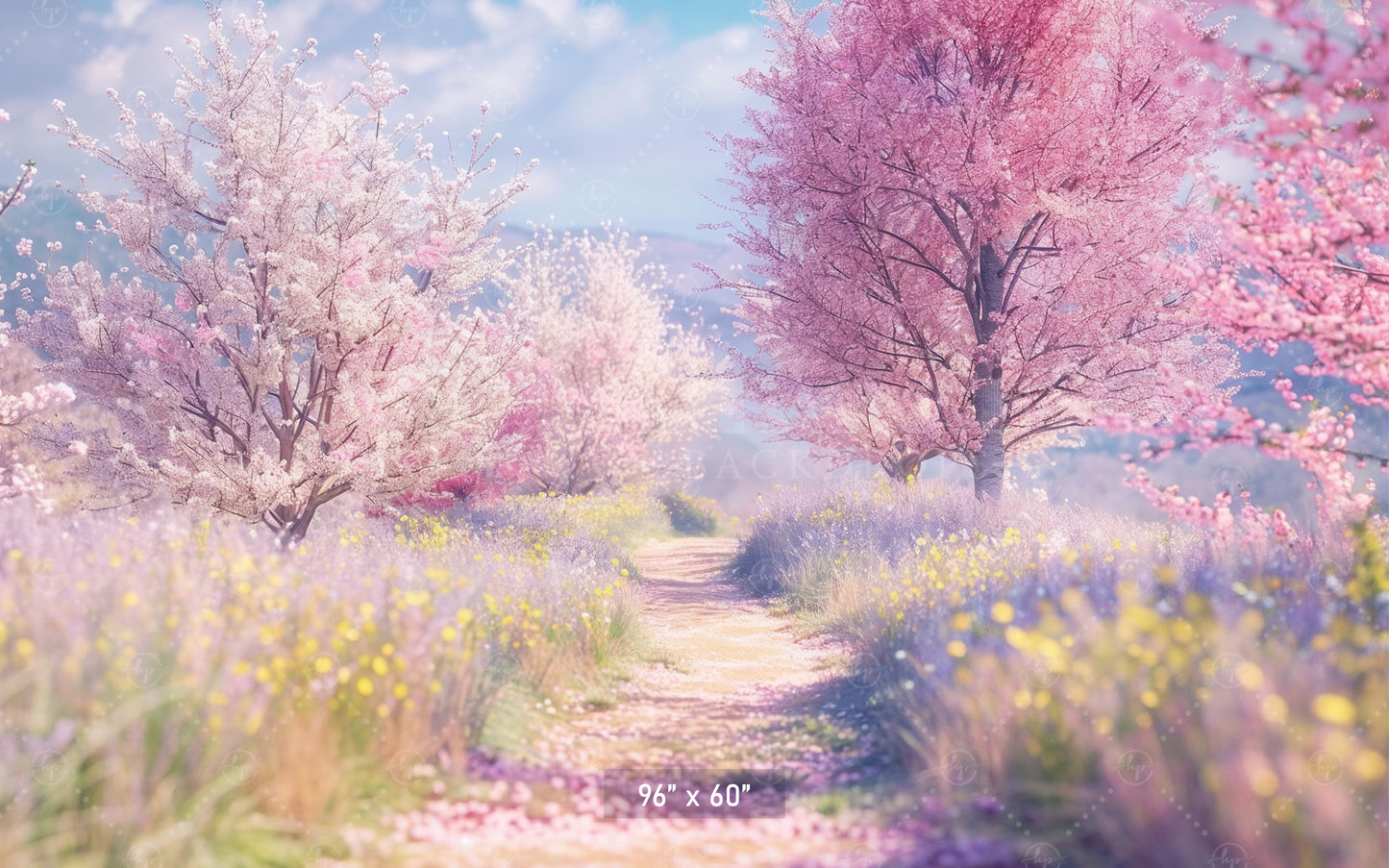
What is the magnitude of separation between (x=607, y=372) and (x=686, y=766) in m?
20.5

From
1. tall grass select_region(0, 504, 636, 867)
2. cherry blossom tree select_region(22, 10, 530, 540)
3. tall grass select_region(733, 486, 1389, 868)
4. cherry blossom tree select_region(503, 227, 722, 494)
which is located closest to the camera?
tall grass select_region(733, 486, 1389, 868)

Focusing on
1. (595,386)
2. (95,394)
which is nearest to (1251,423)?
(95,394)

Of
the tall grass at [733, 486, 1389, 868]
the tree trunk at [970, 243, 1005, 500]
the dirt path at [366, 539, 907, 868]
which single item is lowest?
the dirt path at [366, 539, 907, 868]

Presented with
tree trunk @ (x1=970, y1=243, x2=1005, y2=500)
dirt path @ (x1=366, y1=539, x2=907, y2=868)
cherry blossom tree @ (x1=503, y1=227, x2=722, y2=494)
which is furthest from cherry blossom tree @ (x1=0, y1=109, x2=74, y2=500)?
cherry blossom tree @ (x1=503, y1=227, x2=722, y2=494)

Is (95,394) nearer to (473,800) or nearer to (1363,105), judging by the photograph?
(473,800)

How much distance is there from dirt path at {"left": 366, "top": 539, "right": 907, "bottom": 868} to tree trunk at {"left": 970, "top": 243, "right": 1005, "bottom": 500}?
3.96 m

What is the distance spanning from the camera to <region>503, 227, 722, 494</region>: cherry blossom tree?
23.2m

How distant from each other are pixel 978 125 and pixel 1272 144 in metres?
5.38

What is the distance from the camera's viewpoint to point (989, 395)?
1078cm

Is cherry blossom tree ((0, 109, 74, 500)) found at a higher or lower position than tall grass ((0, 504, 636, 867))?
higher

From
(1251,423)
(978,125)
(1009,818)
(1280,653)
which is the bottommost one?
(1009,818)

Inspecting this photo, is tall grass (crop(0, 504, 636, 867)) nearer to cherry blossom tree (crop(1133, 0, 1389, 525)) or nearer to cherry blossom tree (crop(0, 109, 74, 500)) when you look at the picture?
cherry blossom tree (crop(0, 109, 74, 500))

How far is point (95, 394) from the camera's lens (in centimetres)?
926

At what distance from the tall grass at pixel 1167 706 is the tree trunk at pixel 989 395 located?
4.74 m
